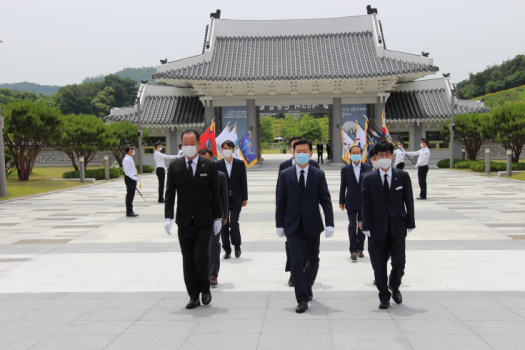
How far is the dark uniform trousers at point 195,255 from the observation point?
477 cm

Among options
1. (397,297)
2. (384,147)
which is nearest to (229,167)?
(384,147)

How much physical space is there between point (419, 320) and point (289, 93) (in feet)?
84.9

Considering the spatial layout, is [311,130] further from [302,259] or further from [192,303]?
[192,303]

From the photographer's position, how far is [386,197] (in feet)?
15.7

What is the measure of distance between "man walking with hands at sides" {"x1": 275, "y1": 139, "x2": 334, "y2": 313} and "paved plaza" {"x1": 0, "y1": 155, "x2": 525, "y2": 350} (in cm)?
39

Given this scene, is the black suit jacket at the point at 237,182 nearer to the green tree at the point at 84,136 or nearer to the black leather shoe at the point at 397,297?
the black leather shoe at the point at 397,297

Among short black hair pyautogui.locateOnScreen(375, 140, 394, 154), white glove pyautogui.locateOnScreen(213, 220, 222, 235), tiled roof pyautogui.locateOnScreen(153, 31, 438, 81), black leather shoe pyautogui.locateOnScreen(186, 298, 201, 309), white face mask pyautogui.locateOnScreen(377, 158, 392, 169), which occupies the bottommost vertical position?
black leather shoe pyautogui.locateOnScreen(186, 298, 201, 309)

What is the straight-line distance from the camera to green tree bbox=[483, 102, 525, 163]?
2175 cm

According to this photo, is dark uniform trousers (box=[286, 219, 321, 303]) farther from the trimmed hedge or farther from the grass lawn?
the trimmed hedge

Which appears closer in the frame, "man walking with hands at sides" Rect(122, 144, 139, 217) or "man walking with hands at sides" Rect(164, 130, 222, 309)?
"man walking with hands at sides" Rect(164, 130, 222, 309)

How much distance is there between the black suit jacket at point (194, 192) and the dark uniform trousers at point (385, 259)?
1782 mm

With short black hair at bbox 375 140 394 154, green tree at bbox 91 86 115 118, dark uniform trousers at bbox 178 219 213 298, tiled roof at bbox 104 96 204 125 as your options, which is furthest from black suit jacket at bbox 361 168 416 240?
green tree at bbox 91 86 115 118

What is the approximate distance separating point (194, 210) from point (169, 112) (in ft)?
92.2

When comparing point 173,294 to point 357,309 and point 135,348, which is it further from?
point 357,309
